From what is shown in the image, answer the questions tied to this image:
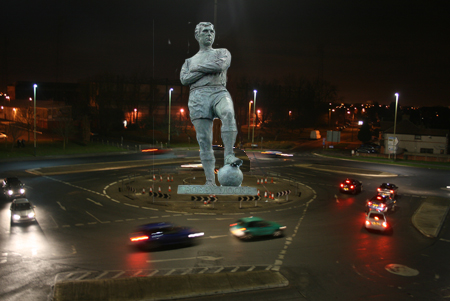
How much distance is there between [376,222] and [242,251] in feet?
32.9

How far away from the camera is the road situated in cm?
1628

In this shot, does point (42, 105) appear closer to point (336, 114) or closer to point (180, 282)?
point (180, 282)

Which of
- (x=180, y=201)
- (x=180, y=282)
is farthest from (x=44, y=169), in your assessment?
(x=180, y=282)

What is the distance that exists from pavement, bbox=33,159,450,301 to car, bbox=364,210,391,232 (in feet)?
9.03

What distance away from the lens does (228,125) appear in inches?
361

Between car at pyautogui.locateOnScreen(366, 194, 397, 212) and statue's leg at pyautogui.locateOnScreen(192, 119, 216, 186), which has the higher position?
statue's leg at pyautogui.locateOnScreen(192, 119, 216, 186)

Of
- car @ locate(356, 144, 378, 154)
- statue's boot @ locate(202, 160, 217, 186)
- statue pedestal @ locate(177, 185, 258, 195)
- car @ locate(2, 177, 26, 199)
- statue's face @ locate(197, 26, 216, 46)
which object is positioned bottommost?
car @ locate(2, 177, 26, 199)

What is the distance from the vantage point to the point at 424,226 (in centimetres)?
2608

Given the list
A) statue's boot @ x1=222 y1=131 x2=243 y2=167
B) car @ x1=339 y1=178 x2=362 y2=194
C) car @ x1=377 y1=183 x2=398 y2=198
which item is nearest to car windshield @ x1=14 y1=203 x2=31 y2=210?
statue's boot @ x1=222 y1=131 x2=243 y2=167

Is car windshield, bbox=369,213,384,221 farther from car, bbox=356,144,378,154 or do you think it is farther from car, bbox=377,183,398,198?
car, bbox=356,144,378,154

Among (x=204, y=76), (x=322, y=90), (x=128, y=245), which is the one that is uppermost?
(x=322, y=90)

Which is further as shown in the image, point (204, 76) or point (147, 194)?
point (147, 194)

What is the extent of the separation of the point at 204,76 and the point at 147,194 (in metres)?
26.4

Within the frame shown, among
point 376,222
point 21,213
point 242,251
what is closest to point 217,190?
point 242,251
